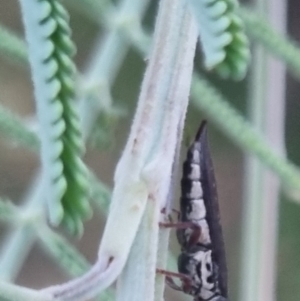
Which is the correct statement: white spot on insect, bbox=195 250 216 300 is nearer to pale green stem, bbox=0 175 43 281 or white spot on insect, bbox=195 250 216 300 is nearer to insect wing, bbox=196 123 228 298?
insect wing, bbox=196 123 228 298

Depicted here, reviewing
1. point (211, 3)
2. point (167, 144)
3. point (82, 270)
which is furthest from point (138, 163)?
point (82, 270)

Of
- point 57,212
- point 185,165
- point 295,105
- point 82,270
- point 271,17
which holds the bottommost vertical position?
point 57,212

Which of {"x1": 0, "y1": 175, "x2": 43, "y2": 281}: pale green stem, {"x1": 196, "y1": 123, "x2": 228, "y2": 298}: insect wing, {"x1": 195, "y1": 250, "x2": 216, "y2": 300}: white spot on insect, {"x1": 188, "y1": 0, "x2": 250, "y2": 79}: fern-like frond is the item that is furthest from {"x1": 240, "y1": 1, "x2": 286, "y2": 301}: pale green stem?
{"x1": 188, "y1": 0, "x2": 250, "y2": 79}: fern-like frond

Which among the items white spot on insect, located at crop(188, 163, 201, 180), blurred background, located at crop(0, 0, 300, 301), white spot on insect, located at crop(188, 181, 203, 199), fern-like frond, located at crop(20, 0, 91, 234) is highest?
blurred background, located at crop(0, 0, 300, 301)

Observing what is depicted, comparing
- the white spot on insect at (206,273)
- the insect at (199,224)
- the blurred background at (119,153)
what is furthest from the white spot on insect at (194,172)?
the blurred background at (119,153)

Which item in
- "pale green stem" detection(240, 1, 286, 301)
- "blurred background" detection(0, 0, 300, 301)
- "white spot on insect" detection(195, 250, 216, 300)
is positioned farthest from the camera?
"blurred background" detection(0, 0, 300, 301)

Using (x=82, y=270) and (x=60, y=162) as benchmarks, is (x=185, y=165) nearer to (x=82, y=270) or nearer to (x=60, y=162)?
(x=82, y=270)

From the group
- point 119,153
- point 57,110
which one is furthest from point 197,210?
point 119,153
